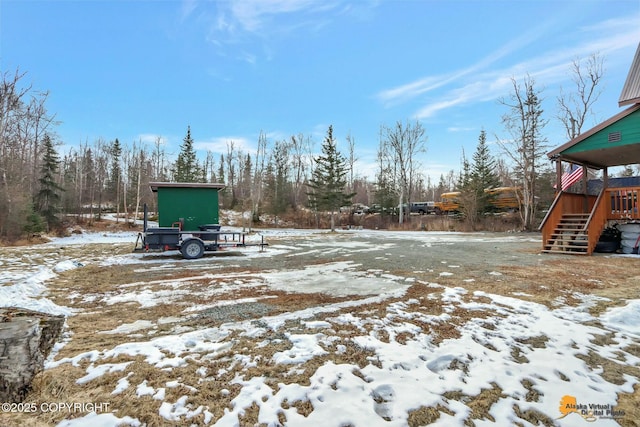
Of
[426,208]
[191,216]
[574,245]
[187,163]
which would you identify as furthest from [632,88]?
[187,163]

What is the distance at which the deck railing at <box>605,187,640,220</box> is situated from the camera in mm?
9562

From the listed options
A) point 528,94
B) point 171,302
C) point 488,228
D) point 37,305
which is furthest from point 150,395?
point 528,94

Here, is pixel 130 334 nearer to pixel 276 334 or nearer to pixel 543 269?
pixel 276 334

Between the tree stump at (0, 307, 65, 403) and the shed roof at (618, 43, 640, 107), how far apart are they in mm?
13699

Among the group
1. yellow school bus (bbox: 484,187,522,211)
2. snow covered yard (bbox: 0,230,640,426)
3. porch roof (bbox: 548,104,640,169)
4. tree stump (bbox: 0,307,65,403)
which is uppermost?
porch roof (bbox: 548,104,640,169)

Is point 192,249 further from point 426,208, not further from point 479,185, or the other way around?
point 426,208

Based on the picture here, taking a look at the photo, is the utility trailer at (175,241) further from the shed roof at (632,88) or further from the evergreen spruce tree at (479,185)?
the evergreen spruce tree at (479,185)

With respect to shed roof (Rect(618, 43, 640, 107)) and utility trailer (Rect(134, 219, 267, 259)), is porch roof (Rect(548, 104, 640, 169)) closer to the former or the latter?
shed roof (Rect(618, 43, 640, 107))

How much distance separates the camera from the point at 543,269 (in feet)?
23.0

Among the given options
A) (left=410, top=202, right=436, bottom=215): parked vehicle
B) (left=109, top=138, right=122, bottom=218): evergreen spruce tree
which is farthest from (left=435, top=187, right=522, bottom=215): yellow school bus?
(left=109, top=138, right=122, bottom=218): evergreen spruce tree

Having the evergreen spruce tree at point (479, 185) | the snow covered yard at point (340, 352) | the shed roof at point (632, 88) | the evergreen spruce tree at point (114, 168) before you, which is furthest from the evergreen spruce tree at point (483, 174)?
the evergreen spruce tree at point (114, 168)

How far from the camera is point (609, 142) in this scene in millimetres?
9148

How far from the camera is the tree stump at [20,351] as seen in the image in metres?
2.12

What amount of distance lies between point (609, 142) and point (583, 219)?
260 cm
